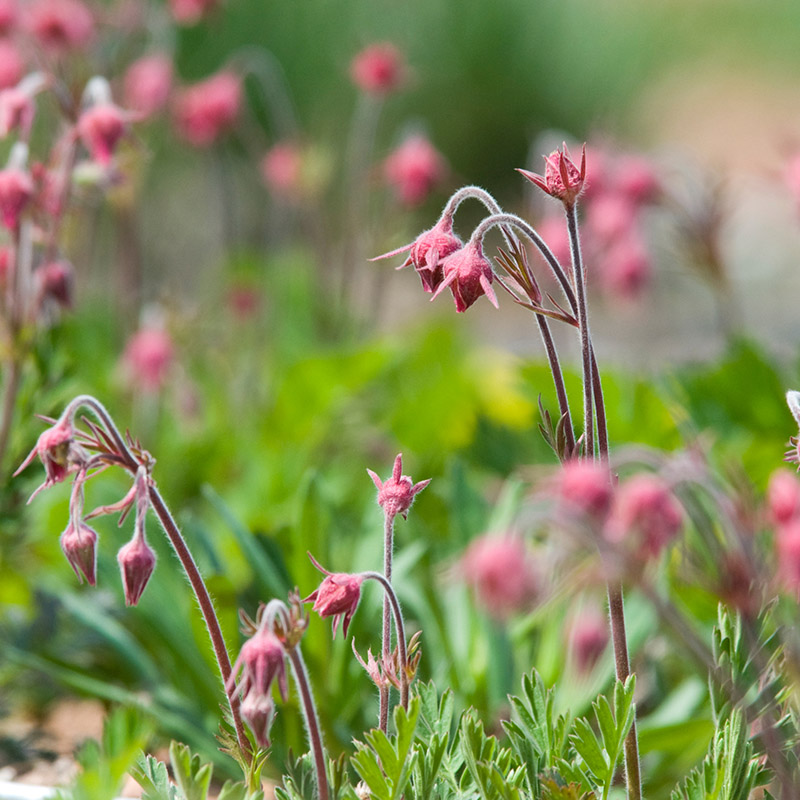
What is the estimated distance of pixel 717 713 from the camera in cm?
120

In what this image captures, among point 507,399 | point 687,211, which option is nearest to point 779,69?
point 507,399

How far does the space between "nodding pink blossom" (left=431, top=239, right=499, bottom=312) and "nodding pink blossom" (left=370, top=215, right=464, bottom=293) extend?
25 millimetres

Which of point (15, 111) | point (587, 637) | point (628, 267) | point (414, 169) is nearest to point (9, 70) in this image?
point (15, 111)

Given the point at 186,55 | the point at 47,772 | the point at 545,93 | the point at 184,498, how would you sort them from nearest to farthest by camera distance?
the point at 47,772, the point at 184,498, the point at 186,55, the point at 545,93

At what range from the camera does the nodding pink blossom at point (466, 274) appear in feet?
3.39

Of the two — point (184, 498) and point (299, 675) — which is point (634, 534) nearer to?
point (299, 675)

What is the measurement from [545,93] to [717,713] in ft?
27.3

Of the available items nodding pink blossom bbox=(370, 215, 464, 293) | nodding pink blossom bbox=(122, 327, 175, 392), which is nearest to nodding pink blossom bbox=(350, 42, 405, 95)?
nodding pink blossom bbox=(122, 327, 175, 392)

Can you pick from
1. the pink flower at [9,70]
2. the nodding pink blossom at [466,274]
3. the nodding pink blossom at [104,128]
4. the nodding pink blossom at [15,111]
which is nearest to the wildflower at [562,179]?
the nodding pink blossom at [466,274]

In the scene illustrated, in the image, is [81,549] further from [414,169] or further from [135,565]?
[414,169]

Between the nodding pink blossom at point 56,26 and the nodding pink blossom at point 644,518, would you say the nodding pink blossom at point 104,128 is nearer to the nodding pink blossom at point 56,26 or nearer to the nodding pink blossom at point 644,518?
the nodding pink blossom at point 56,26

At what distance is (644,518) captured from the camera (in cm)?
91

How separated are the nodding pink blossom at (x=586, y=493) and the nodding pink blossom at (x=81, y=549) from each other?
1.73 ft

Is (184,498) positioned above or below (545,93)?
below
